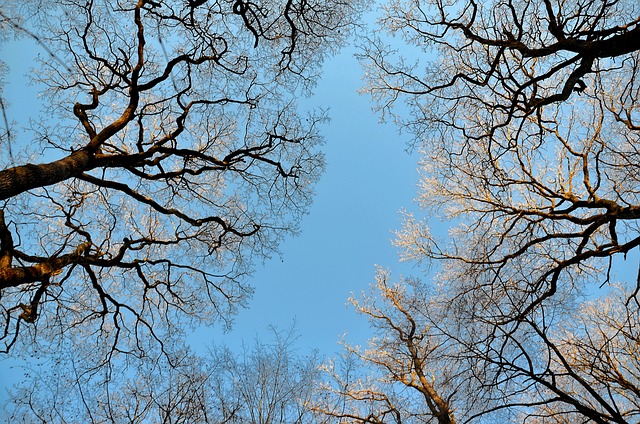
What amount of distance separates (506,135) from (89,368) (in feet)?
26.4

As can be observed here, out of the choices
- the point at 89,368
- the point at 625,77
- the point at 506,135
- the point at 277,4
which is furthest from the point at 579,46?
the point at 89,368

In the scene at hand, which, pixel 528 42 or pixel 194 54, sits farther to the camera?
pixel 194 54

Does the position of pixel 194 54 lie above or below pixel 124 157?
above

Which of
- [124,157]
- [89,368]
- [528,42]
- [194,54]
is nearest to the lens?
[124,157]

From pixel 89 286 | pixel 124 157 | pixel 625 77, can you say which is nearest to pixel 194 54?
pixel 124 157

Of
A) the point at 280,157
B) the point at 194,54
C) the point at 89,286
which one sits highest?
the point at 194,54

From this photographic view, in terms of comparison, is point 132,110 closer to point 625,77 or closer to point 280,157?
point 280,157

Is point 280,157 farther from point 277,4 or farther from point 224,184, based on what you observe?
point 277,4

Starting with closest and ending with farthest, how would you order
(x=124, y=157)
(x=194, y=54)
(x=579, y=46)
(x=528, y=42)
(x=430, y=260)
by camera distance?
(x=579, y=46) → (x=124, y=157) → (x=528, y=42) → (x=194, y=54) → (x=430, y=260)

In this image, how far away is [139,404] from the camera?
6.96 m

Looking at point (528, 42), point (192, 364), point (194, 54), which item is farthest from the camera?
point (192, 364)

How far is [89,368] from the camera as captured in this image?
696 cm

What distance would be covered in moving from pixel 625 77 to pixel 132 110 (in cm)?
785

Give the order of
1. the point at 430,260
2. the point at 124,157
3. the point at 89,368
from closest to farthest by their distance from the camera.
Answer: the point at 124,157 → the point at 89,368 → the point at 430,260
